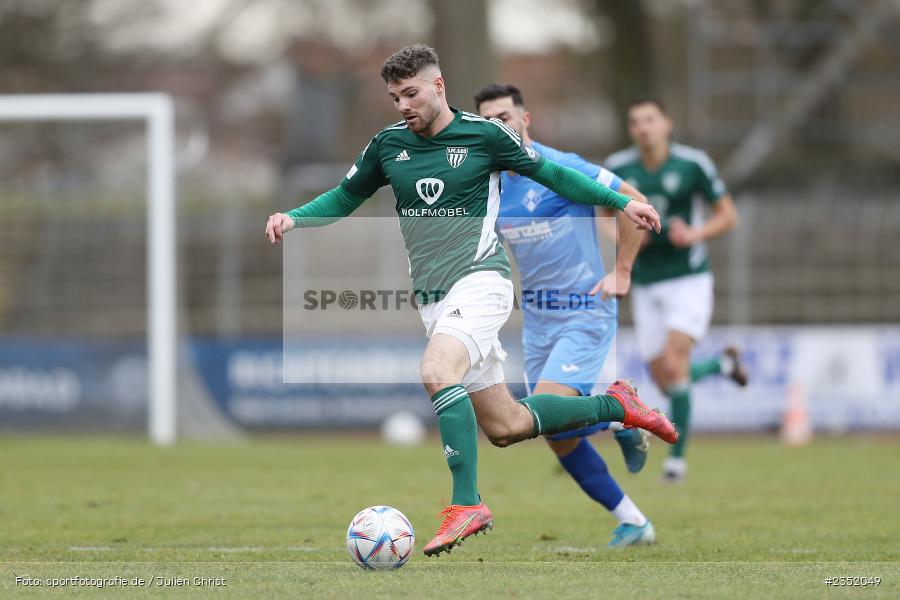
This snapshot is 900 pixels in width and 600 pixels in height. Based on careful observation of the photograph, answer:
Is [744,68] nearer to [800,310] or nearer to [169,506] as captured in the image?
[800,310]

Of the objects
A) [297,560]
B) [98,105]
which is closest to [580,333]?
[297,560]

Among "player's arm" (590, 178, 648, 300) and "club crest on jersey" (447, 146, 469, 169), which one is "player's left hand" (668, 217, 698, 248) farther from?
"club crest on jersey" (447, 146, 469, 169)

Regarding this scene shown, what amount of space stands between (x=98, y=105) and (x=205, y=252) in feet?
11.1

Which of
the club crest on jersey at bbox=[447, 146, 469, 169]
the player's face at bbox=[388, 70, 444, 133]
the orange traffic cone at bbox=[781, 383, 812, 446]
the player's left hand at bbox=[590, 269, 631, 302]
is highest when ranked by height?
the player's face at bbox=[388, 70, 444, 133]

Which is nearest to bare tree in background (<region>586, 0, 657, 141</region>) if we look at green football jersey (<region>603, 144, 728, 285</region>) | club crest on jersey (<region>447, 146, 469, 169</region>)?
green football jersey (<region>603, 144, 728, 285</region>)

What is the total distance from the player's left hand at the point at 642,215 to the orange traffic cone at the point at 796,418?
9686 millimetres

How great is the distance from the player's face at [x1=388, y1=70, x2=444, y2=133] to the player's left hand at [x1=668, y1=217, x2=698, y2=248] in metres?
4.51

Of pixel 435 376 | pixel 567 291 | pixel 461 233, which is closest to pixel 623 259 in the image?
pixel 567 291

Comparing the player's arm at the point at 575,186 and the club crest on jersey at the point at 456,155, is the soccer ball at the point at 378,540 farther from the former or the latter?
the player's arm at the point at 575,186

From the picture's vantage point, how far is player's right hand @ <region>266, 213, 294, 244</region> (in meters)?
6.28

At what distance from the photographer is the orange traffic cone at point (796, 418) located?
1576cm

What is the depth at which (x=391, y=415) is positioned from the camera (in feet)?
55.3

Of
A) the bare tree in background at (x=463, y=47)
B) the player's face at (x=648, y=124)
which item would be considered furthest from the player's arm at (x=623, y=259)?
the bare tree in background at (x=463, y=47)

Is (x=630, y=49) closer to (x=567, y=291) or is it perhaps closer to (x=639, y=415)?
(x=567, y=291)
